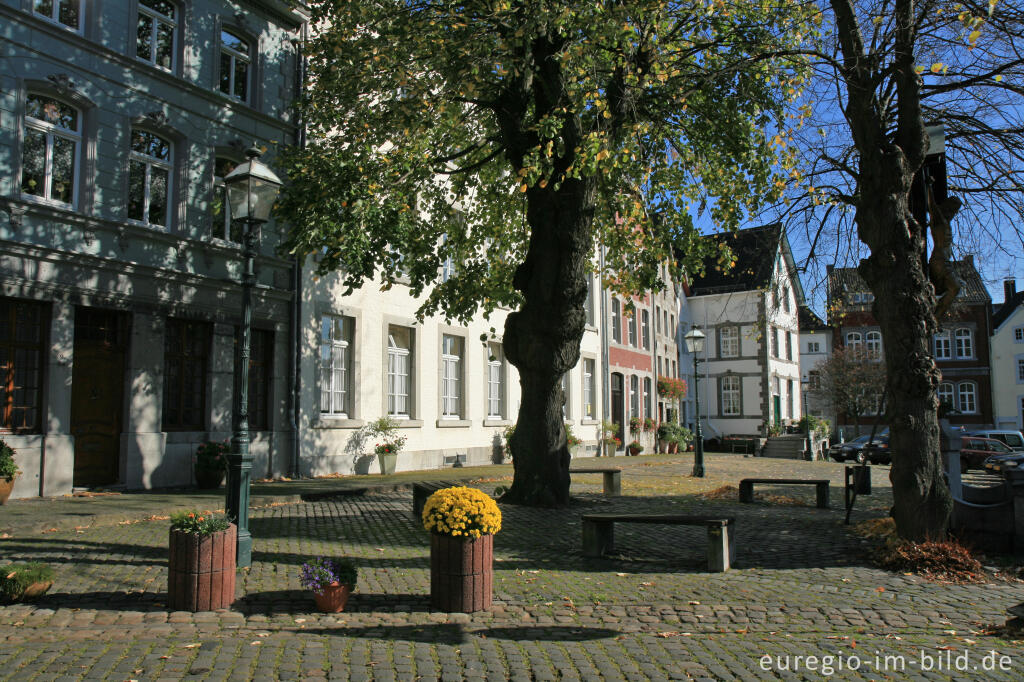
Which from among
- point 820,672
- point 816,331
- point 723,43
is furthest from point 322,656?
point 816,331

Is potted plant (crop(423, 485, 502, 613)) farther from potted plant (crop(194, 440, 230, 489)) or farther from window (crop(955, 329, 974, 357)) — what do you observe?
window (crop(955, 329, 974, 357))

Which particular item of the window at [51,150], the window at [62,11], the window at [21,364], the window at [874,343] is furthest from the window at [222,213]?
the window at [874,343]

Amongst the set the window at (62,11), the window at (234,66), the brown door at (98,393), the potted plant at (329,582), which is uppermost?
the window at (234,66)

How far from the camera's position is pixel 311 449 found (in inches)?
669

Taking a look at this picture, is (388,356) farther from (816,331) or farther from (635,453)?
(816,331)

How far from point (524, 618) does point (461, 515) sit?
0.96m

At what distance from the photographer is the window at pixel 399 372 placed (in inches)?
782

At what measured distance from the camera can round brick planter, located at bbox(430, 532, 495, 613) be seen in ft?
20.4

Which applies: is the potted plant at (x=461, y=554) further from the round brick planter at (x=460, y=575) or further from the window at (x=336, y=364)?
the window at (x=336, y=364)

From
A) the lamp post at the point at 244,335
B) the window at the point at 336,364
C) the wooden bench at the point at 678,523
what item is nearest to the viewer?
the lamp post at the point at 244,335

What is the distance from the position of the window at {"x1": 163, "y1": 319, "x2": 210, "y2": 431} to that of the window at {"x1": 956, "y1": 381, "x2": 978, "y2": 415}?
170ft

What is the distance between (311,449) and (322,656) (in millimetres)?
12382

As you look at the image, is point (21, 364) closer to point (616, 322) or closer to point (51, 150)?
point (51, 150)

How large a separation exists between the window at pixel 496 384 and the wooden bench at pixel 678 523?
15.5 meters
